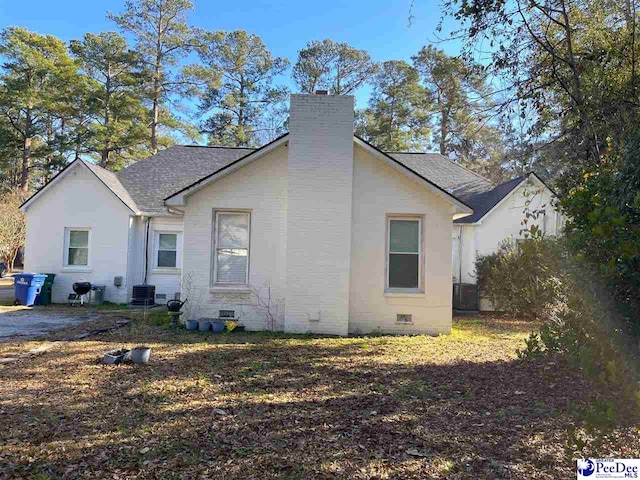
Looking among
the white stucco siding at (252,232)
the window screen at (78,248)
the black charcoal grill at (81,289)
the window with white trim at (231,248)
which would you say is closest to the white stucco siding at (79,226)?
the window screen at (78,248)

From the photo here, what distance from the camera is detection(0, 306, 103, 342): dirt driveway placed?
8984mm

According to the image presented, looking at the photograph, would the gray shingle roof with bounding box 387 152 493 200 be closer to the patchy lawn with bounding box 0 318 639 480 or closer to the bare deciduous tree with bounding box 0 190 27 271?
the patchy lawn with bounding box 0 318 639 480

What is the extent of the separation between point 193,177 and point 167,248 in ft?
11.1

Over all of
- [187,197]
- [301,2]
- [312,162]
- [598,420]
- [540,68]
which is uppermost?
[301,2]

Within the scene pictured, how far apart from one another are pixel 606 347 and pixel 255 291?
8257mm

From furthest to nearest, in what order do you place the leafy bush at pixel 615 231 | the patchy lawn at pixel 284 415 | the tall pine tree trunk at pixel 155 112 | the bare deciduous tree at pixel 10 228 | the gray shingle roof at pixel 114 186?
the tall pine tree trunk at pixel 155 112 < the bare deciduous tree at pixel 10 228 < the gray shingle roof at pixel 114 186 < the patchy lawn at pixel 284 415 < the leafy bush at pixel 615 231

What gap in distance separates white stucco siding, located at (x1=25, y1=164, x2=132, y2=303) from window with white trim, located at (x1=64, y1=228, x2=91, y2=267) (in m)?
0.16

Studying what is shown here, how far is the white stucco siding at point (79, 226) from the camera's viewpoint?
14.4 m

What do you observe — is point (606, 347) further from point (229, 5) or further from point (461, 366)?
point (229, 5)

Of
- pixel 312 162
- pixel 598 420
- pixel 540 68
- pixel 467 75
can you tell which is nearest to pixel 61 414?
pixel 598 420

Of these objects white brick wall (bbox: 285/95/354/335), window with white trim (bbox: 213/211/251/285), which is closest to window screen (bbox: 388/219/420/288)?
white brick wall (bbox: 285/95/354/335)

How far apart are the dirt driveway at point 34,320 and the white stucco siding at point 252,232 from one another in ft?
11.0

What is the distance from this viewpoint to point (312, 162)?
9.77 metres

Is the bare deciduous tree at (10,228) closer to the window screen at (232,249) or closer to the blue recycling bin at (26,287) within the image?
the blue recycling bin at (26,287)
